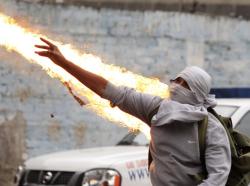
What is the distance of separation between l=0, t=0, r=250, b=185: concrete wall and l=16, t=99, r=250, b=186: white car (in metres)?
3.50

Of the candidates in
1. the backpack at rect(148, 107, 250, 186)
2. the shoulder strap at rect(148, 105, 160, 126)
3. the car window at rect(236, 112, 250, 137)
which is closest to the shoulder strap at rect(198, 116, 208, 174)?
the backpack at rect(148, 107, 250, 186)

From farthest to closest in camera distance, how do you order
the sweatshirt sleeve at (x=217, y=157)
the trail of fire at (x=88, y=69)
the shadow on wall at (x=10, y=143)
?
the shadow on wall at (x=10, y=143)
the trail of fire at (x=88, y=69)
the sweatshirt sleeve at (x=217, y=157)

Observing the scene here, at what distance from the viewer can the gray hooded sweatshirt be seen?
4.02 m

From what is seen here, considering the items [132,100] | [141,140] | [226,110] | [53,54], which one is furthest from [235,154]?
[141,140]

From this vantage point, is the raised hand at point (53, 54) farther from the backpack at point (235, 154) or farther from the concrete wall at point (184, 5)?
the concrete wall at point (184, 5)

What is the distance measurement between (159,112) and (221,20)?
29.5 feet

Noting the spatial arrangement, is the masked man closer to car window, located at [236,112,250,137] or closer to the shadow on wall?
car window, located at [236,112,250,137]

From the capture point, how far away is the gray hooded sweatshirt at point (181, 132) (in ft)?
13.2

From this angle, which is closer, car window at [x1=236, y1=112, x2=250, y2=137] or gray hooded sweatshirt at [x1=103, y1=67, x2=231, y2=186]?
gray hooded sweatshirt at [x1=103, y1=67, x2=231, y2=186]

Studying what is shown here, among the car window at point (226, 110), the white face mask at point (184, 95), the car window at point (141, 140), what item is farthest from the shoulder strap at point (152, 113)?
the car window at point (141, 140)

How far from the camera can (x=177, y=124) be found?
4.05m

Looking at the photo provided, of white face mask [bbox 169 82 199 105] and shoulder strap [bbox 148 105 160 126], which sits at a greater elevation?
white face mask [bbox 169 82 199 105]

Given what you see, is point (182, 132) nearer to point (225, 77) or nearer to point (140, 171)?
point (140, 171)

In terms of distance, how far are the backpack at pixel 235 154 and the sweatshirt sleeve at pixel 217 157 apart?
Answer: 0.04 metres
